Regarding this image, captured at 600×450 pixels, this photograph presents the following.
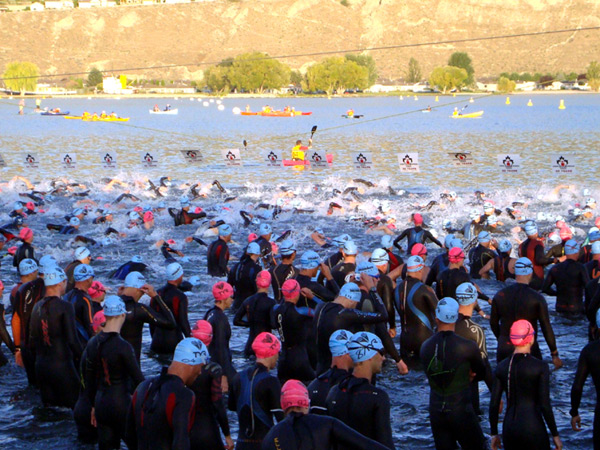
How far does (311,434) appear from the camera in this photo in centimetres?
496

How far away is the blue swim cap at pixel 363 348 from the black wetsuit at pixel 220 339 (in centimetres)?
284

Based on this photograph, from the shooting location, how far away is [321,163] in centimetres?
3044

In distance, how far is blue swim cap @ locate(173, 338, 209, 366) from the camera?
5977mm

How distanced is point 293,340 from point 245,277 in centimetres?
321

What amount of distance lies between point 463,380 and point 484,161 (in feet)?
153

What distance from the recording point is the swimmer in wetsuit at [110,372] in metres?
7.19

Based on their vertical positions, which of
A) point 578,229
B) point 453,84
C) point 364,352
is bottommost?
point 578,229

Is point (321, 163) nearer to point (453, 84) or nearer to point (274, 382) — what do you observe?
point (274, 382)

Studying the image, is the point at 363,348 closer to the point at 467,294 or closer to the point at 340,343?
the point at 340,343

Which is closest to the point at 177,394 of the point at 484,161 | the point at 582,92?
the point at 484,161

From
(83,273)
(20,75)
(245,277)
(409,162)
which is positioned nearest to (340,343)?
(83,273)

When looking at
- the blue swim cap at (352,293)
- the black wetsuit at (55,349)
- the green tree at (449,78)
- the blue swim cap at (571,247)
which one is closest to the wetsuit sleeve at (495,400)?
the blue swim cap at (352,293)

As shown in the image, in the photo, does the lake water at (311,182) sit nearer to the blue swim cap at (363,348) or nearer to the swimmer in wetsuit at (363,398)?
the swimmer in wetsuit at (363,398)

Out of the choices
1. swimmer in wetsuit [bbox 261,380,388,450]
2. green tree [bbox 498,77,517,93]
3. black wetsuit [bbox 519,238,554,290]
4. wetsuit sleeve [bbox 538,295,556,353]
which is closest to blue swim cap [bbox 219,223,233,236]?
black wetsuit [bbox 519,238,554,290]
